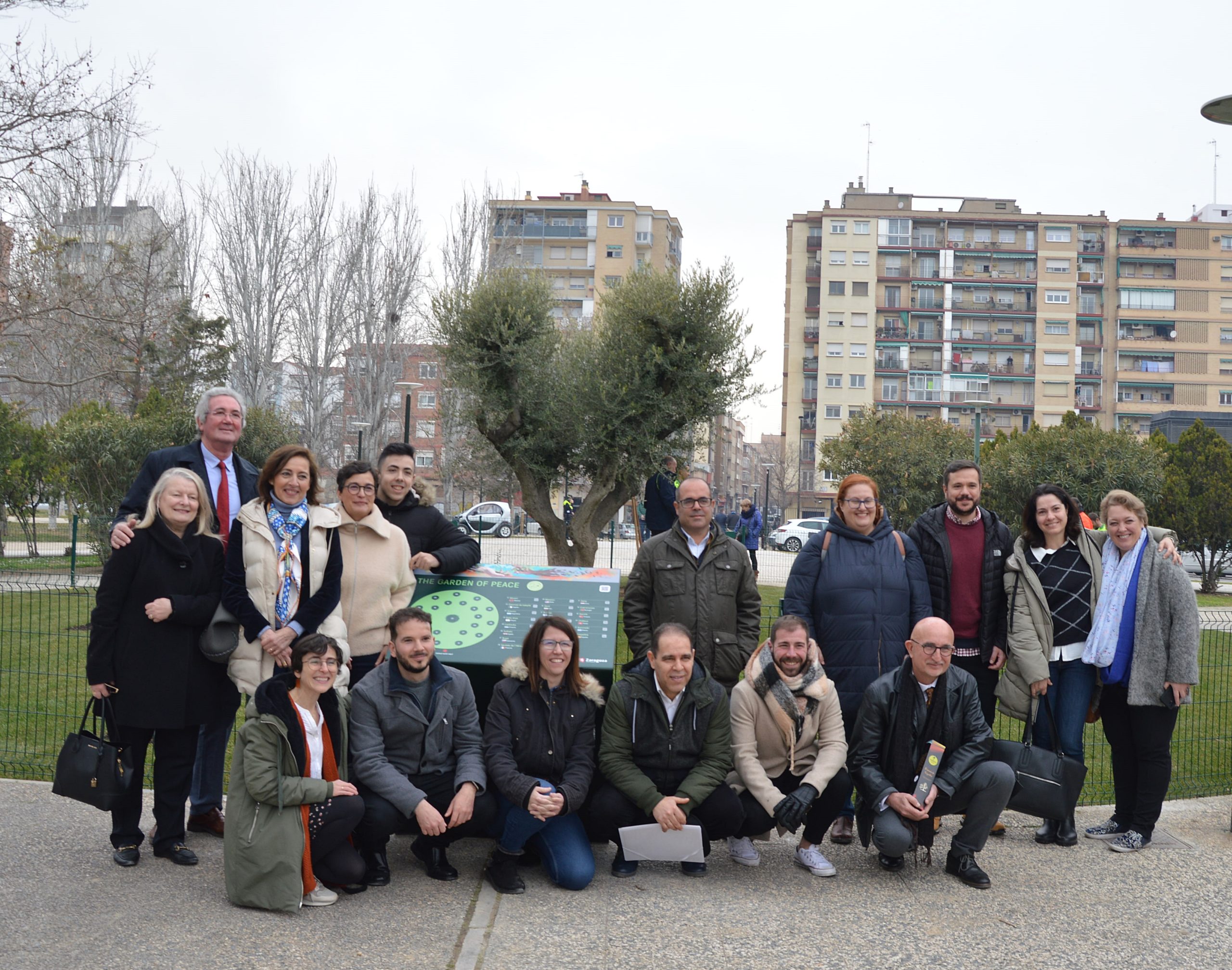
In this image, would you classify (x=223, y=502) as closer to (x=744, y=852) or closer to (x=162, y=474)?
(x=162, y=474)

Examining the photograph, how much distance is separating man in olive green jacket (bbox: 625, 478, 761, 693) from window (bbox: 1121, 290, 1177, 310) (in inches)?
3045

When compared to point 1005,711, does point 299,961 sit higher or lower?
lower

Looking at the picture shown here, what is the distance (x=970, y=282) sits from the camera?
73125 mm

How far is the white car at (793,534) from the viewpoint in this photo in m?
40.6

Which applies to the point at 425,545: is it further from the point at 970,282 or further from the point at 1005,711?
the point at 970,282

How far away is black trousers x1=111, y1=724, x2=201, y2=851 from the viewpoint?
15.5 ft

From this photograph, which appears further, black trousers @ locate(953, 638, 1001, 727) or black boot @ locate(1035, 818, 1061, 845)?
black trousers @ locate(953, 638, 1001, 727)

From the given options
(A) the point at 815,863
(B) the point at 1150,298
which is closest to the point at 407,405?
(A) the point at 815,863

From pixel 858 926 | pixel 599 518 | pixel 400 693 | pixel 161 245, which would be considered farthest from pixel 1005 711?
pixel 161 245

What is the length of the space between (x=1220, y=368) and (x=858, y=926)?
81.2 meters

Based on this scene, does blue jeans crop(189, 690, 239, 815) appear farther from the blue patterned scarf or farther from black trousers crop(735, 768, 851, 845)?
black trousers crop(735, 768, 851, 845)

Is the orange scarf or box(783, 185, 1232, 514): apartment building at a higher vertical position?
box(783, 185, 1232, 514): apartment building

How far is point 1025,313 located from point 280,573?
75.4 metres

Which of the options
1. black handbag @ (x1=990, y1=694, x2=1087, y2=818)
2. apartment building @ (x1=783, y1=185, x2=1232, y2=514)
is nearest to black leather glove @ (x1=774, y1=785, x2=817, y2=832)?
black handbag @ (x1=990, y1=694, x2=1087, y2=818)
